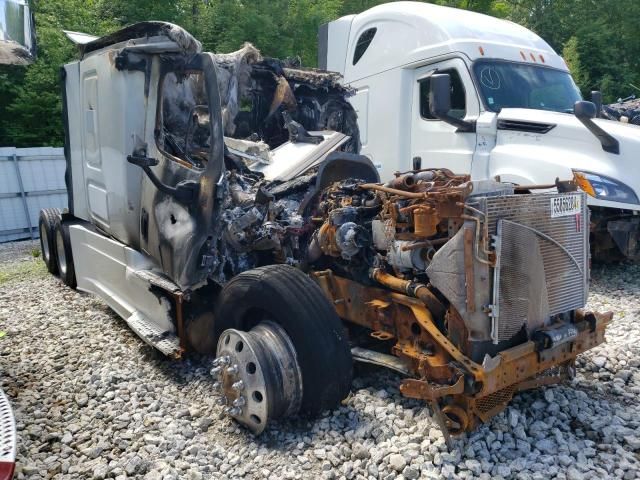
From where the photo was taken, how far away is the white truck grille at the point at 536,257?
303 cm

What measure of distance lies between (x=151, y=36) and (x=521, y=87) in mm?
4418

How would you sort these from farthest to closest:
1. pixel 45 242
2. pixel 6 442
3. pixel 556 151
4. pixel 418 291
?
pixel 45 242, pixel 556 151, pixel 418 291, pixel 6 442

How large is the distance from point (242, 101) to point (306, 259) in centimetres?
233

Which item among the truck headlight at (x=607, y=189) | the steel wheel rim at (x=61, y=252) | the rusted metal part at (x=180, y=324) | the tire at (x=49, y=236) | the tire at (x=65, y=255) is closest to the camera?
the rusted metal part at (x=180, y=324)

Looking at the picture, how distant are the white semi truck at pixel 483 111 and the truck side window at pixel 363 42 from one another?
0.8 inches

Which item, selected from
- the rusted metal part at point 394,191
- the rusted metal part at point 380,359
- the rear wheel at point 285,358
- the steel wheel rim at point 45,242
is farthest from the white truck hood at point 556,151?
the steel wheel rim at point 45,242

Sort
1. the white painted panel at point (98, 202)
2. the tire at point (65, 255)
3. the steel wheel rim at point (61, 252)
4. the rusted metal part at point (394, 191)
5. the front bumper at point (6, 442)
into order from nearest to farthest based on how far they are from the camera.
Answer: the front bumper at point (6, 442) → the rusted metal part at point (394, 191) → the white painted panel at point (98, 202) → the tire at point (65, 255) → the steel wheel rim at point (61, 252)

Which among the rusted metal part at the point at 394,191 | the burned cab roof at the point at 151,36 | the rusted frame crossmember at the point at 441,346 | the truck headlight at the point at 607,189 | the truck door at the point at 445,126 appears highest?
the burned cab roof at the point at 151,36

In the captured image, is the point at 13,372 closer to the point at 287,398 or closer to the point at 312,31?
the point at 287,398

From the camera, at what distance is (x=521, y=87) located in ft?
22.3

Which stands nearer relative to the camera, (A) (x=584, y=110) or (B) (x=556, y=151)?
(A) (x=584, y=110)

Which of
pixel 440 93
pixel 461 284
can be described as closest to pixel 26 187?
pixel 440 93

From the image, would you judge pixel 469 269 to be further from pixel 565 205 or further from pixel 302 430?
pixel 302 430

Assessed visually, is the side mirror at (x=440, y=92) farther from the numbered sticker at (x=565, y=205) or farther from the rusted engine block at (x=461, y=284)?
the numbered sticker at (x=565, y=205)
